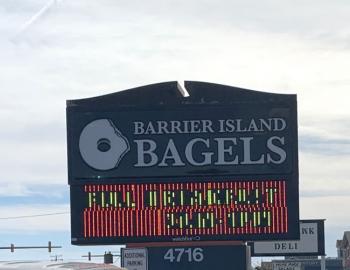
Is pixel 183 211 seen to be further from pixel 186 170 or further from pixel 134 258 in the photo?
pixel 134 258

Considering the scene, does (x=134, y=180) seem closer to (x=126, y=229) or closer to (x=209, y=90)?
(x=126, y=229)

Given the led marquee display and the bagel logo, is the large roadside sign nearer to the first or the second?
the led marquee display

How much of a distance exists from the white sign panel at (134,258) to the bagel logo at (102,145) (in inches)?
71.4

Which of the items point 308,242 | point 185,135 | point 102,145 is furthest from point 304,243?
point 102,145

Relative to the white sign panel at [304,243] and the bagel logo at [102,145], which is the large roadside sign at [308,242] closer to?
the white sign panel at [304,243]

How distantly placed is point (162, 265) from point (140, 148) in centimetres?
219

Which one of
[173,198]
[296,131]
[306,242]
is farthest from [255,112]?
[306,242]

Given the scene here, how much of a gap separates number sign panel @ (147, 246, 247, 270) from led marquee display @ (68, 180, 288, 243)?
16.7 inches

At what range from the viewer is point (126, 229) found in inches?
732

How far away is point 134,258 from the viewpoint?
17.7m

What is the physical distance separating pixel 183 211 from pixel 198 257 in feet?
3.22

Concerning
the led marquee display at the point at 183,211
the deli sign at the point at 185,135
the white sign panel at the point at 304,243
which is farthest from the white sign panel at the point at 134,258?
the white sign panel at the point at 304,243

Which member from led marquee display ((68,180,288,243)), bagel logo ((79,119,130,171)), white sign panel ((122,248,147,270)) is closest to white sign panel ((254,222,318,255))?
led marquee display ((68,180,288,243))

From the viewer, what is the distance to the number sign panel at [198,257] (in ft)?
61.7
